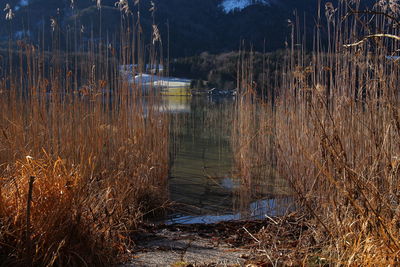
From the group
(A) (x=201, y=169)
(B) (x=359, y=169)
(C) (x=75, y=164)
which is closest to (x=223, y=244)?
(B) (x=359, y=169)

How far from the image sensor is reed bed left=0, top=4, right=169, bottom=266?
6.29 feet

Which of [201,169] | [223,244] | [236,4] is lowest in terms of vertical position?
[201,169]

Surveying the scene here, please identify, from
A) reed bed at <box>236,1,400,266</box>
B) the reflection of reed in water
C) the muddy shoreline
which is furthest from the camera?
the reflection of reed in water

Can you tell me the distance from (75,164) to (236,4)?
95208mm

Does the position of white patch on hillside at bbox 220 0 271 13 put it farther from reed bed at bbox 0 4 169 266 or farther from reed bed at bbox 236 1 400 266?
reed bed at bbox 236 1 400 266

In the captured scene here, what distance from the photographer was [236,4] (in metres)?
94.1

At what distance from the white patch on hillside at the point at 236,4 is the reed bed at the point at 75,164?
8532cm

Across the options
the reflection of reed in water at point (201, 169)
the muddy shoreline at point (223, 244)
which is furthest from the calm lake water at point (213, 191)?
the muddy shoreline at point (223, 244)

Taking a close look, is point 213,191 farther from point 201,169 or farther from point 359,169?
point 359,169

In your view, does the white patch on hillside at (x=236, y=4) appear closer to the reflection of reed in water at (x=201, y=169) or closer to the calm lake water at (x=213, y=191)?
the reflection of reed in water at (x=201, y=169)

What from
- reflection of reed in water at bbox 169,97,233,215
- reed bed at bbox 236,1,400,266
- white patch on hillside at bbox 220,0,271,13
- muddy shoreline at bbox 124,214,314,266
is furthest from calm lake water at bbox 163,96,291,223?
white patch on hillside at bbox 220,0,271,13

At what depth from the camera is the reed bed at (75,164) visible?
1.92m

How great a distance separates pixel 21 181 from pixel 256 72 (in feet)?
74.5

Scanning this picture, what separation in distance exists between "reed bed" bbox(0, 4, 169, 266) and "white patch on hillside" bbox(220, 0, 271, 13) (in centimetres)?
8532
